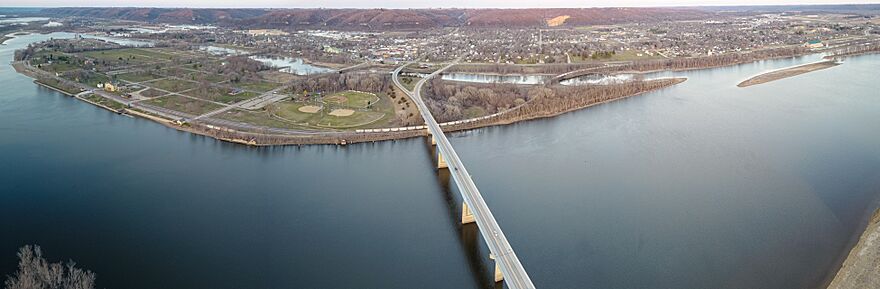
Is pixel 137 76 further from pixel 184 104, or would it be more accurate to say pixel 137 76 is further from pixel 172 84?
pixel 184 104

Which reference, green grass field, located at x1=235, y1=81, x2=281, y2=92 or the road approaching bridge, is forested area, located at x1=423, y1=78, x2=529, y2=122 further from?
green grass field, located at x1=235, y1=81, x2=281, y2=92

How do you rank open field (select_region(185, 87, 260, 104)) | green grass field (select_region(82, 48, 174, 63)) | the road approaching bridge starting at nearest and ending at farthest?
1. the road approaching bridge
2. open field (select_region(185, 87, 260, 104))
3. green grass field (select_region(82, 48, 174, 63))

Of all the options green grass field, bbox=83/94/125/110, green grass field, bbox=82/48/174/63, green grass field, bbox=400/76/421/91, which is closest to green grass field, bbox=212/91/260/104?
green grass field, bbox=83/94/125/110

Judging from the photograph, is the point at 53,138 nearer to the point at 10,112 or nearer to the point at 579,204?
the point at 10,112

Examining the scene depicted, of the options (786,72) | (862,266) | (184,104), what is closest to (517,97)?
(862,266)

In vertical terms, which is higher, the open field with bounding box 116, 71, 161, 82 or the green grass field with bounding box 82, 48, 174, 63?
the green grass field with bounding box 82, 48, 174, 63

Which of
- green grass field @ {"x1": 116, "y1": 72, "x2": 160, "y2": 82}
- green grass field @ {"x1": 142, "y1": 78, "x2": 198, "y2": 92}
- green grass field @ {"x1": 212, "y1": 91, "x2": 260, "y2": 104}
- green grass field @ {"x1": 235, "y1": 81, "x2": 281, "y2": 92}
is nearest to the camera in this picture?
green grass field @ {"x1": 212, "y1": 91, "x2": 260, "y2": 104}

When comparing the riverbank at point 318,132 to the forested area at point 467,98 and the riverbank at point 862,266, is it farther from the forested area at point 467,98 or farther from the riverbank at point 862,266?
the riverbank at point 862,266
